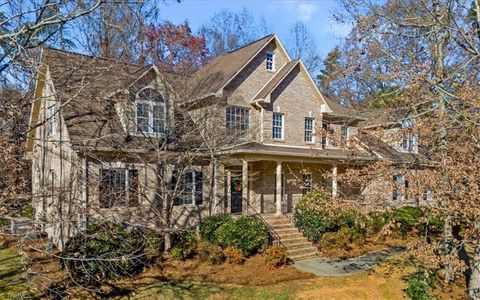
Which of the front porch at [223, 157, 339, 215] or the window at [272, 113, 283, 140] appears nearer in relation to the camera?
the front porch at [223, 157, 339, 215]

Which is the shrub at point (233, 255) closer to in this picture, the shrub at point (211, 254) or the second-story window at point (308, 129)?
the shrub at point (211, 254)

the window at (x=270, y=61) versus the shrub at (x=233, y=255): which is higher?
the window at (x=270, y=61)

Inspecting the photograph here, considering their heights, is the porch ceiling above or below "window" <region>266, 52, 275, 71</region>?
below

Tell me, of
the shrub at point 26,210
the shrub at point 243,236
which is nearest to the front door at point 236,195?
the shrub at point 243,236

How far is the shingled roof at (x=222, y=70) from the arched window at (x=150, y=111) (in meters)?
2.43

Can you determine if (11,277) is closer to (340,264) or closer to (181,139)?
(181,139)

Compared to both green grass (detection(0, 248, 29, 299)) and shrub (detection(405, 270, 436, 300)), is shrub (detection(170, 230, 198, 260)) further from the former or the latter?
shrub (detection(405, 270, 436, 300))

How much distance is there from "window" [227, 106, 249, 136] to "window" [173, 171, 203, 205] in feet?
9.69

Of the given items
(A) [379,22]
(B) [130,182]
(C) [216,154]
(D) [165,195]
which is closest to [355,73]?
(A) [379,22]

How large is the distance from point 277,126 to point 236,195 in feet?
14.2

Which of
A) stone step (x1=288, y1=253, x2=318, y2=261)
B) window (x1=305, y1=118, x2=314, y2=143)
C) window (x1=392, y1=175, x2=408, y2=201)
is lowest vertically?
stone step (x1=288, y1=253, x2=318, y2=261)

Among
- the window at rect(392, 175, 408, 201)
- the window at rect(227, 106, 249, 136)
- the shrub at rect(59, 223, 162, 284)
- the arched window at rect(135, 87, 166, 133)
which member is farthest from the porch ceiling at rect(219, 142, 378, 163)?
the shrub at rect(59, 223, 162, 284)

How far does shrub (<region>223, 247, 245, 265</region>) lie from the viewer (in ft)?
44.0

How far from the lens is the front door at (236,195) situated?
18.2m
